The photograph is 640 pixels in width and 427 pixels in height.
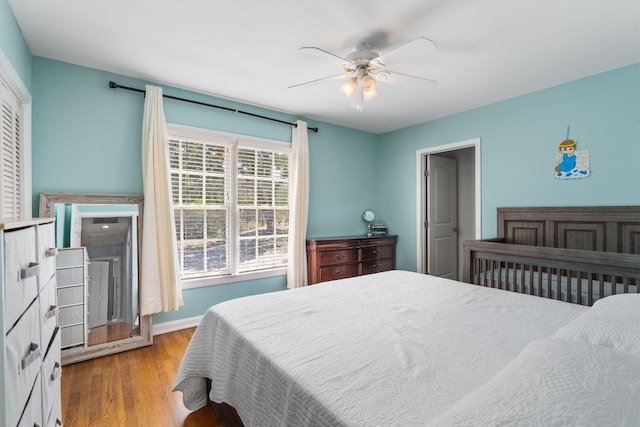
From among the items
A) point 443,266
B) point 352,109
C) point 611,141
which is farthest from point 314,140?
point 611,141

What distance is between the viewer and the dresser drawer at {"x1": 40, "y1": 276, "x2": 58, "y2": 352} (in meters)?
1.13

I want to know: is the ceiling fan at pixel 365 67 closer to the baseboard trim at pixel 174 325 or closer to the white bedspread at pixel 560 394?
the white bedspread at pixel 560 394

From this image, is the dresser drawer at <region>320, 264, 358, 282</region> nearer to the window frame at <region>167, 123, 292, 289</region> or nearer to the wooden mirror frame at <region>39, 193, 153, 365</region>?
the window frame at <region>167, 123, 292, 289</region>

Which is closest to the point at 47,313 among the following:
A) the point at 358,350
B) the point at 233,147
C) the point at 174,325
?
the point at 358,350

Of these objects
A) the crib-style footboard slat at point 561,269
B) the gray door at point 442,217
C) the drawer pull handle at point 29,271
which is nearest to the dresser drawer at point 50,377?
the drawer pull handle at point 29,271

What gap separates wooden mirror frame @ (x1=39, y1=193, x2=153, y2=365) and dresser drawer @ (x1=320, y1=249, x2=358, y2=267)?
198 cm

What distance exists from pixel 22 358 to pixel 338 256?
3.19 meters

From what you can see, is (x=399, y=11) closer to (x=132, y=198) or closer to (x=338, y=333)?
(x=338, y=333)

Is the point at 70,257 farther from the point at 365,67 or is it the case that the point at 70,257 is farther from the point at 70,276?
the point at 365,67

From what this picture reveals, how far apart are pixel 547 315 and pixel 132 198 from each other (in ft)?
10.6

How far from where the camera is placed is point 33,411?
97 centimetres

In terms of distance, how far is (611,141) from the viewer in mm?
2629

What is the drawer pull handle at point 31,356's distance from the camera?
87 centimetres

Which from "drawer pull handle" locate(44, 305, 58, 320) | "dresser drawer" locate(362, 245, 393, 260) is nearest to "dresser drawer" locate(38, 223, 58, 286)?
"drawer pull handle" locate(44, 305, 58, 320)
